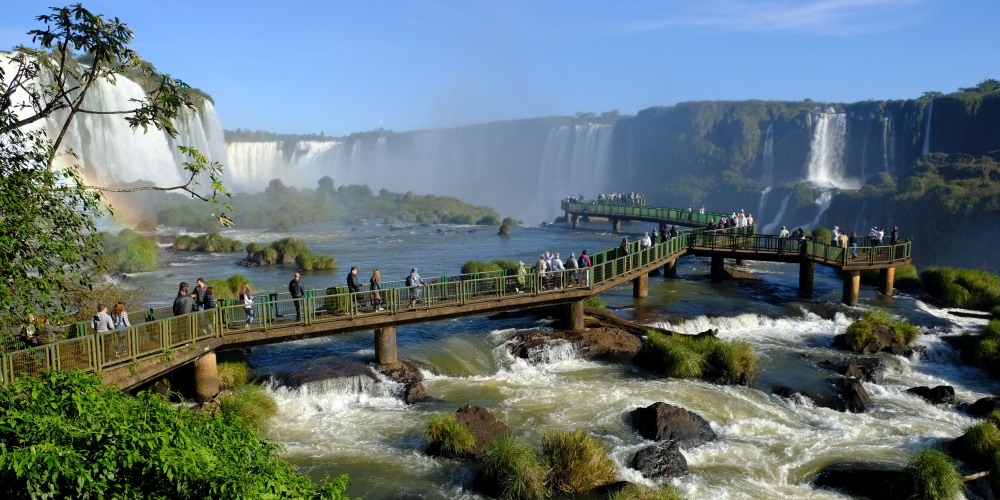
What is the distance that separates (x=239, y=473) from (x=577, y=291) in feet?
48.6

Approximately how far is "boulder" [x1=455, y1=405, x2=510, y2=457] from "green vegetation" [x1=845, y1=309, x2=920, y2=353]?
12.2m

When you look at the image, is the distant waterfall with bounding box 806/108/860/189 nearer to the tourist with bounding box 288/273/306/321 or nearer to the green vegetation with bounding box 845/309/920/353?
the green vegetation with bounding box 845/309/920/353

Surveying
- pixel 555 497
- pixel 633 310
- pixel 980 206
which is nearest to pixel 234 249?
pixel 633 310

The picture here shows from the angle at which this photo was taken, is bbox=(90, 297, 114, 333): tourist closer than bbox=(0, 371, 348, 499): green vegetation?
No

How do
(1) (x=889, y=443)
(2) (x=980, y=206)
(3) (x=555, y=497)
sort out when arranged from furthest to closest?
(2) (x=980, y=206), (1) (x=889, y=443), (3) (x=555, y=497)

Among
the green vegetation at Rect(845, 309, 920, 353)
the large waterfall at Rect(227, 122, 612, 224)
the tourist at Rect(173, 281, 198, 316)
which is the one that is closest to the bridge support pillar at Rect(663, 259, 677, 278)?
the green vegetation at Rect(845, 309, 920, 353)

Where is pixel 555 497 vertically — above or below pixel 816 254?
below

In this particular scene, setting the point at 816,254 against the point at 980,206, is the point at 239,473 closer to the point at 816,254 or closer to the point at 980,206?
the point at 816,254

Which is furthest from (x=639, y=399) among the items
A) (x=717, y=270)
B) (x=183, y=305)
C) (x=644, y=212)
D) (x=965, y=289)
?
(x=644, y=212)

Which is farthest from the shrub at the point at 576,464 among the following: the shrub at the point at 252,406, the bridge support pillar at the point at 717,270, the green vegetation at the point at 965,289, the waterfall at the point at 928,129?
the waterfall at the point at 928,129

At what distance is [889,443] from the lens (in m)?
14.0

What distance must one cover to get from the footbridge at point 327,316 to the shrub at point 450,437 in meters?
4.52

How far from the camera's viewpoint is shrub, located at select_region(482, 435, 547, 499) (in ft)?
37.9

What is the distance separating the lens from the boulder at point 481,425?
529 inches
